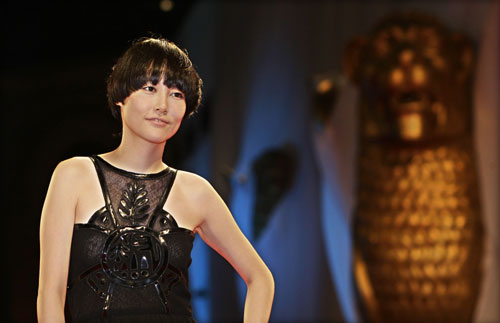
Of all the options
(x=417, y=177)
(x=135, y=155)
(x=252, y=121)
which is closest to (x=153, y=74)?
(x=135, y=155)

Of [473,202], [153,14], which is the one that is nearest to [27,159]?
[153,14]

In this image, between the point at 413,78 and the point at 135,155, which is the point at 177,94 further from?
the point at 413,78

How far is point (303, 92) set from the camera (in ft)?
14.8

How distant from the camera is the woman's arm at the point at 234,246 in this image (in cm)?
127

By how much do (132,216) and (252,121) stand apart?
11.9ft

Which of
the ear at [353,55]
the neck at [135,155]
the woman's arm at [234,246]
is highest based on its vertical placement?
the ear at [353,55]

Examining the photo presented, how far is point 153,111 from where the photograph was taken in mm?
1183

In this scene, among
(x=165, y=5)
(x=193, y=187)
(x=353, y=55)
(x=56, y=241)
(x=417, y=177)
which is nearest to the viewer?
(x=56, y=241)

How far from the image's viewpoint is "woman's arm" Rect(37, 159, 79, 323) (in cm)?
113

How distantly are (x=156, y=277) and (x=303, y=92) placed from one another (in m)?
3.45

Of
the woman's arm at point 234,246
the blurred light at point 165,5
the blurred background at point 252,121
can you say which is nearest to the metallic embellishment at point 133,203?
the woman's arm at point 234,246

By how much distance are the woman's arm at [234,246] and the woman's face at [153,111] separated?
0.13 meters

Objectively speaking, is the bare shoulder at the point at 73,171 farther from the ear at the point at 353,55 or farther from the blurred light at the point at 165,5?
the ear at the point at 353,55

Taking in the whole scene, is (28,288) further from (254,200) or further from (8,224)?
(254,200)
